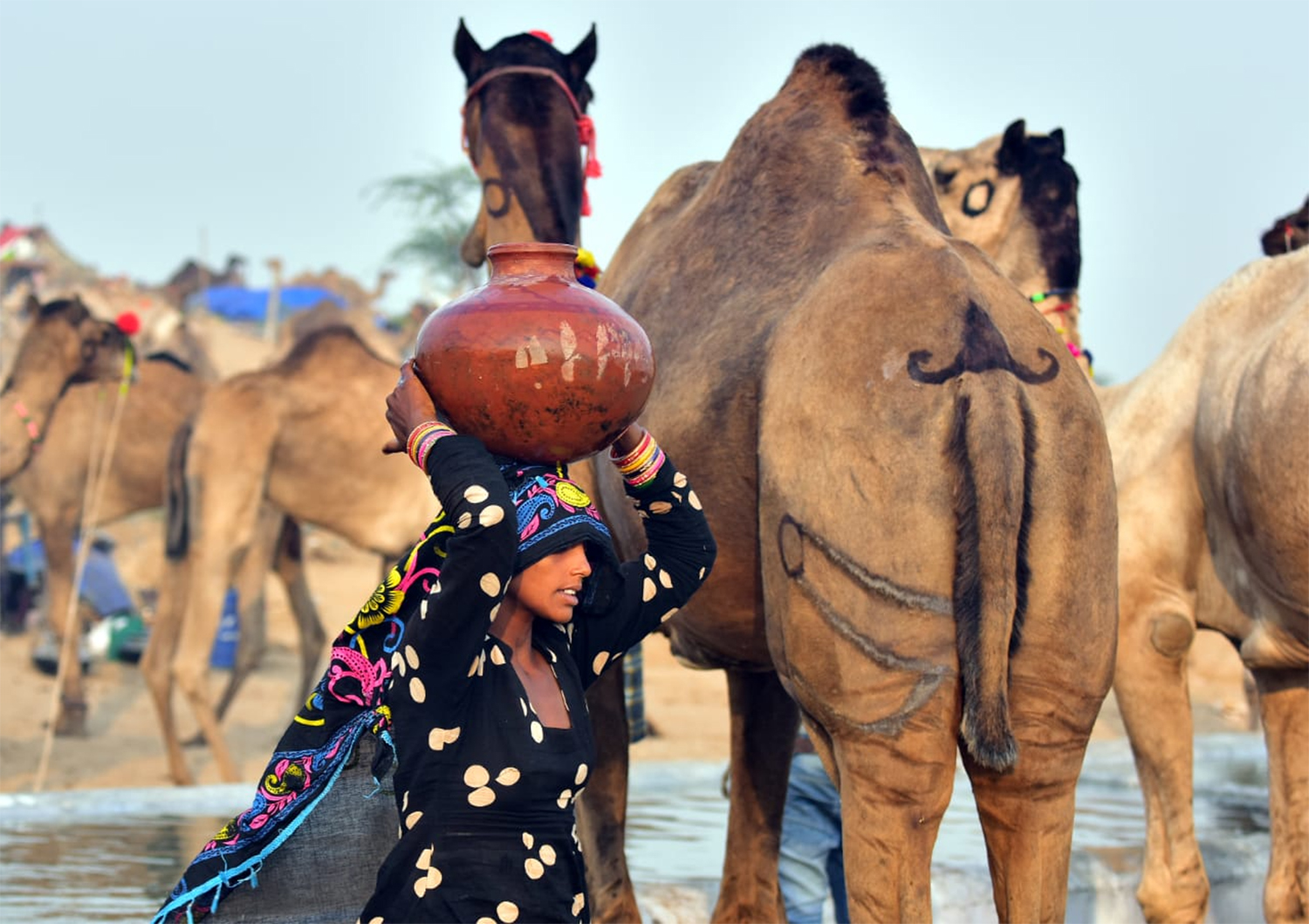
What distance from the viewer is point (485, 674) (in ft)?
9.79

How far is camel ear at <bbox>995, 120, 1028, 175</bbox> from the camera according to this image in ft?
20.5

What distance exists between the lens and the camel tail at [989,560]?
3.23 meters

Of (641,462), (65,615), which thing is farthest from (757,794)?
(65,615)

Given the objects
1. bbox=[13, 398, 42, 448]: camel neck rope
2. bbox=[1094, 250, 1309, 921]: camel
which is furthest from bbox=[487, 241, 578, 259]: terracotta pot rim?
bbox=[13, 398, 42, 448]: camel neck rope

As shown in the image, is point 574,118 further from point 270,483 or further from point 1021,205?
point 270,483

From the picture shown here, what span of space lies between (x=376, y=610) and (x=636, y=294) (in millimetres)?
1553

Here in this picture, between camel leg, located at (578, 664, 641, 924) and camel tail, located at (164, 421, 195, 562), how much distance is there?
6344 mm

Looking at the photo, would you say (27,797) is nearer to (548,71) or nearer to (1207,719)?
(548,71)

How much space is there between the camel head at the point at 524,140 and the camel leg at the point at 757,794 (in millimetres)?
1623

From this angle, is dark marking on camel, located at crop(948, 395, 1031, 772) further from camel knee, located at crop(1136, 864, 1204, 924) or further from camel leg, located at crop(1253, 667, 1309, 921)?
camel leg, located at crop(1253, 667, 1309, 921)

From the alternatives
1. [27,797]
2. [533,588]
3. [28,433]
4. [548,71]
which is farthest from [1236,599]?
[28,433]

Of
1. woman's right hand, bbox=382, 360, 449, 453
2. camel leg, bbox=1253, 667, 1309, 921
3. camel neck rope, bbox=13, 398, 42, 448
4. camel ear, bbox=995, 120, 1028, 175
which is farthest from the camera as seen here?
camel neck rope, bbox=13, 398, 42, 448

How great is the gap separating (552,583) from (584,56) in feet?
11.0

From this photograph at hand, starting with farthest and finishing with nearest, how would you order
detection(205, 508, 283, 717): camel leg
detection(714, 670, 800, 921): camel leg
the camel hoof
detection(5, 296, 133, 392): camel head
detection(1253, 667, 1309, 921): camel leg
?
1. the camel hoof
2. detection(205, 508, 283, 717): camel leg
3. detection(5, 296, 133, 392): camel head
4. detection(1253, 667, 1309, 921): camel leg
5. detection(714, 670, 800, 921): camel leg
